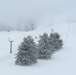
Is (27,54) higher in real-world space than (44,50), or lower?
lower

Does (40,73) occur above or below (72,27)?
below

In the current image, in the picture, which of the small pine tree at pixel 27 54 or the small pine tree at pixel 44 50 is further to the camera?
the small pine tree at pixel 44 50

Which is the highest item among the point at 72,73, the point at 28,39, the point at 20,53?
the point at 28,39

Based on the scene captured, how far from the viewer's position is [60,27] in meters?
83.8

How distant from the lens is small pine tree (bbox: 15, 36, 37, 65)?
1880 centimetres

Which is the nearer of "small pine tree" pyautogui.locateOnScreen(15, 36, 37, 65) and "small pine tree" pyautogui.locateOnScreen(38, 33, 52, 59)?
"small pine tree" pyautogui.locateOnScreen(15, 36, 37, 65)

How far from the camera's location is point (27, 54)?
19156 mm

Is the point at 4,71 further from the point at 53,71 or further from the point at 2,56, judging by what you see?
the point at 2,56

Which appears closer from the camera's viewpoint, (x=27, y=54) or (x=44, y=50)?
(x=27, y=54)

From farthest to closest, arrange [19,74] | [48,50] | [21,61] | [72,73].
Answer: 1. [48,50]
2. [21,61]
3. [72,73]
4. [19,74]

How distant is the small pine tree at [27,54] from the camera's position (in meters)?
18.8

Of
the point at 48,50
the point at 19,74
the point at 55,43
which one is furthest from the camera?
the point at 55,43

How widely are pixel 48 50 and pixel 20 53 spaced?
177 inches

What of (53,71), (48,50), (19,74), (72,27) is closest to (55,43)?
(48,50)
